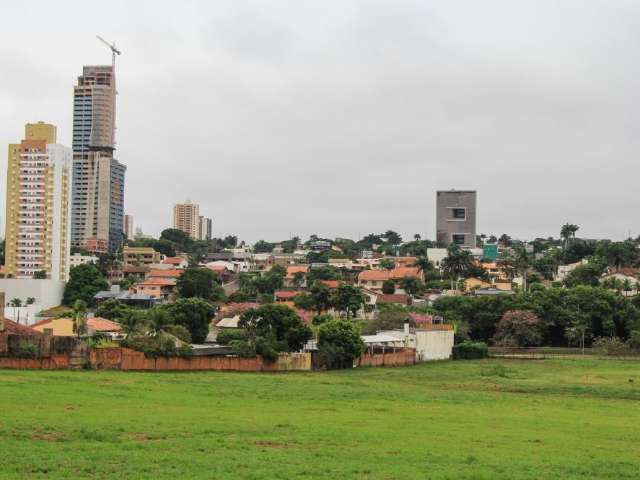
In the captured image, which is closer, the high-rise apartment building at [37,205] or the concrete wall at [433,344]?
the concrete wall at [433,344]

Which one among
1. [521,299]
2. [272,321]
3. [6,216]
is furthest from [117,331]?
[6,216]

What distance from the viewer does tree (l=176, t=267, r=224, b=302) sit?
136500mm

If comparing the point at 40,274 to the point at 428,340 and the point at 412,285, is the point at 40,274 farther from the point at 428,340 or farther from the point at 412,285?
the point at 428,340

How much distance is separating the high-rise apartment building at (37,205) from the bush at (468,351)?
280 ft

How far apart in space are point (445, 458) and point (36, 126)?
5437 inches

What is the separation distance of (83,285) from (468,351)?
244ft

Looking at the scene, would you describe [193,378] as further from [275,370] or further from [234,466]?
[234,466]

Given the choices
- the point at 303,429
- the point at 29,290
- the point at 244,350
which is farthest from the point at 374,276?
the point at 303,429

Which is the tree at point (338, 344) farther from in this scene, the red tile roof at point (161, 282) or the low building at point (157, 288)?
the red tile roof at point (161, 282)

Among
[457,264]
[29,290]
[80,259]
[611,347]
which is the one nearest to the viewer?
[611,347]

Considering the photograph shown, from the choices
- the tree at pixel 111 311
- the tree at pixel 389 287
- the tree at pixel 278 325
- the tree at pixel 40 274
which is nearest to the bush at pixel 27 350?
→ the tree at pixel 278 325

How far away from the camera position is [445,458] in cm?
2569

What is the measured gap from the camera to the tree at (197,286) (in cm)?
13650

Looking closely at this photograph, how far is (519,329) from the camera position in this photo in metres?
95.6
